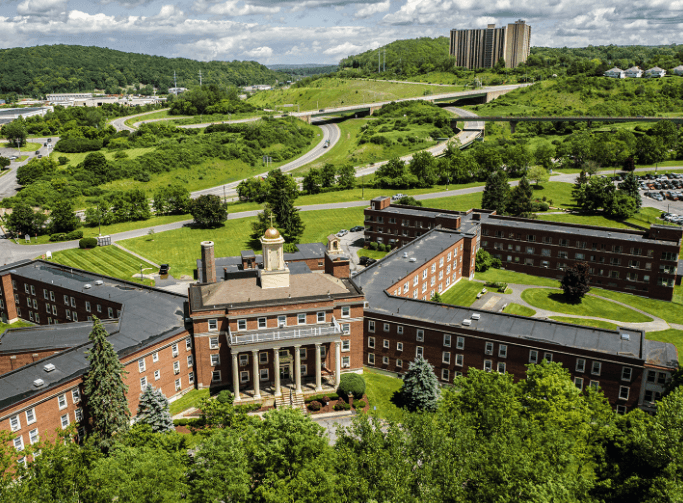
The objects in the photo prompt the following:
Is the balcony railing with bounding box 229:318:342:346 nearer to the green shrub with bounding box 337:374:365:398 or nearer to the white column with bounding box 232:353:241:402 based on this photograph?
the white column with bounding box 232:353:241:402

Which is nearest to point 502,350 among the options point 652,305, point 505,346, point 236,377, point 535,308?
point 505,346

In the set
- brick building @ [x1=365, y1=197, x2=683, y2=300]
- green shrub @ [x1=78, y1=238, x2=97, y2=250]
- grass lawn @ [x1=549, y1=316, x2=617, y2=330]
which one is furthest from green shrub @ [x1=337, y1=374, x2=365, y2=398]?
green shrub @ [x1=78, y1=238, x2=97, y2=250]

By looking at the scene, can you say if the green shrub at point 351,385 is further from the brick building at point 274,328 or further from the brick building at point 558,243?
the brick building at point 558,243

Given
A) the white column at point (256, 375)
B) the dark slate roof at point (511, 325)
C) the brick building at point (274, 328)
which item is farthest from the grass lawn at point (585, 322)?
the white column at point (256, 375)

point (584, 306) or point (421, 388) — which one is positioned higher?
point (421, 388)

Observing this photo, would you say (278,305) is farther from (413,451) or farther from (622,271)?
(622,271)

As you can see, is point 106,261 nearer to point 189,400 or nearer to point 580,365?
point 189,400
